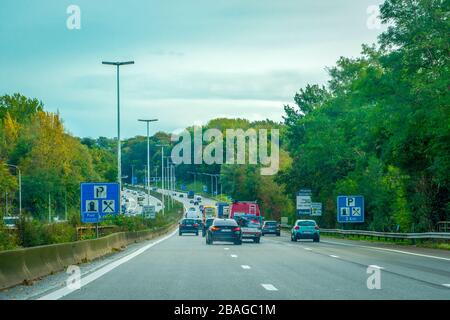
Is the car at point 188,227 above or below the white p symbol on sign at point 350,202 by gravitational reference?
below

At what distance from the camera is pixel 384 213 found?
69.8 meters

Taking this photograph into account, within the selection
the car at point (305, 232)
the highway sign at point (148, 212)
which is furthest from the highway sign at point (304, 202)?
the car at point (305, 232)

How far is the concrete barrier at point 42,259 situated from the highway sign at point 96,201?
1.43m

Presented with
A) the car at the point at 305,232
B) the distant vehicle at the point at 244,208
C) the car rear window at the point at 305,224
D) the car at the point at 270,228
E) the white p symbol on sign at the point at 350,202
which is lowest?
the car at the point at 270,228

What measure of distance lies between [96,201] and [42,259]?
49.9 feet

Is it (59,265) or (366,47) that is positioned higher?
(366,47)

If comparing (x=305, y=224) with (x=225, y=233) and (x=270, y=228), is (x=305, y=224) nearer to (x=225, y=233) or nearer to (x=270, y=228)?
(x=225, y=233)

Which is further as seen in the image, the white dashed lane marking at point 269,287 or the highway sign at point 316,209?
the highway sign at point 316,209

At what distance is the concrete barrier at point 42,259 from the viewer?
18.2m

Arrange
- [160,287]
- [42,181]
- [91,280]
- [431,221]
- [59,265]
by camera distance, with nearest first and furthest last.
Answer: [160,287]
[91,280]
[59,265]
[431,221]
[42,181]

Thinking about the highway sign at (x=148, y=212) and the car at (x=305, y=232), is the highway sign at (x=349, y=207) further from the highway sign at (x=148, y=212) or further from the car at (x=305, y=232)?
the highway sign at (x=148, y=212)

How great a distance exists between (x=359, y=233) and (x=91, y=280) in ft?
149
